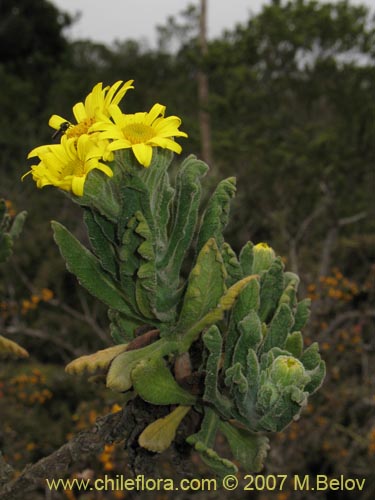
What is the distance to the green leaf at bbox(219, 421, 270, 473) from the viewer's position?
4.24ft

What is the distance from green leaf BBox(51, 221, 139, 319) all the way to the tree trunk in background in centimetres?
842

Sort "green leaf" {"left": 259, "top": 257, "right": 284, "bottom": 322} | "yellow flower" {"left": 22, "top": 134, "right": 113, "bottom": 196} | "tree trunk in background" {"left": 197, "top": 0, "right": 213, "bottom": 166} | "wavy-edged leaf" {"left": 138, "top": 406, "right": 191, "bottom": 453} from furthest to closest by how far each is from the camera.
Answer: "tree trunk in background" {"left": 197, "top": 0, "right": 213, "bottom": 166} → "green leaf" {"left": 259, "top": 257, "right": 284, "bottom": 322} → "wavy-edged leaf" {"left": 138, "top": 406, "right": 191, "bottom": 453} → "yellow flower" {"left": 22, "top": 134, "right": 113, "bottom": 196}

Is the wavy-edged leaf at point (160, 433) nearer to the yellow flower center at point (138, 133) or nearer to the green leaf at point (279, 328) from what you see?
the green leaf at point (279, 328)

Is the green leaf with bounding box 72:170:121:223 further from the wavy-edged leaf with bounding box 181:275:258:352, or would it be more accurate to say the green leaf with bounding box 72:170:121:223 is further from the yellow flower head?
the wavy-edged leaf with bounding box 181:275:258:352

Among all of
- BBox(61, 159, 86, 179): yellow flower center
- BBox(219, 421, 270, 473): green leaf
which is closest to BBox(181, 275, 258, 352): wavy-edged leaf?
BBox(219, 421, 270, 473): green leaf

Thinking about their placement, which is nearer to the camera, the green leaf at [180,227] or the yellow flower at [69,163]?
the yellow flower at [69,163]

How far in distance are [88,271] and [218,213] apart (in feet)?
0.97

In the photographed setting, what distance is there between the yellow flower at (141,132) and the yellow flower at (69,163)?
3 centimetres

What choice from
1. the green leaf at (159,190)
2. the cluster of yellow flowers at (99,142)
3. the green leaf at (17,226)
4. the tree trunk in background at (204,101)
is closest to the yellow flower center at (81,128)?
the cluster of yellow flowers at (99,142)

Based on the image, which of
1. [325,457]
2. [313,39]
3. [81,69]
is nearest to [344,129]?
[313,39]

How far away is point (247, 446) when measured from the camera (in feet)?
4.40

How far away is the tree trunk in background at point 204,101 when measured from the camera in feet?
32.7

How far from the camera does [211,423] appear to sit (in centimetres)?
130

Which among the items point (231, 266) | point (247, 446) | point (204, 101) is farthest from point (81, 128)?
point (204, 101)
